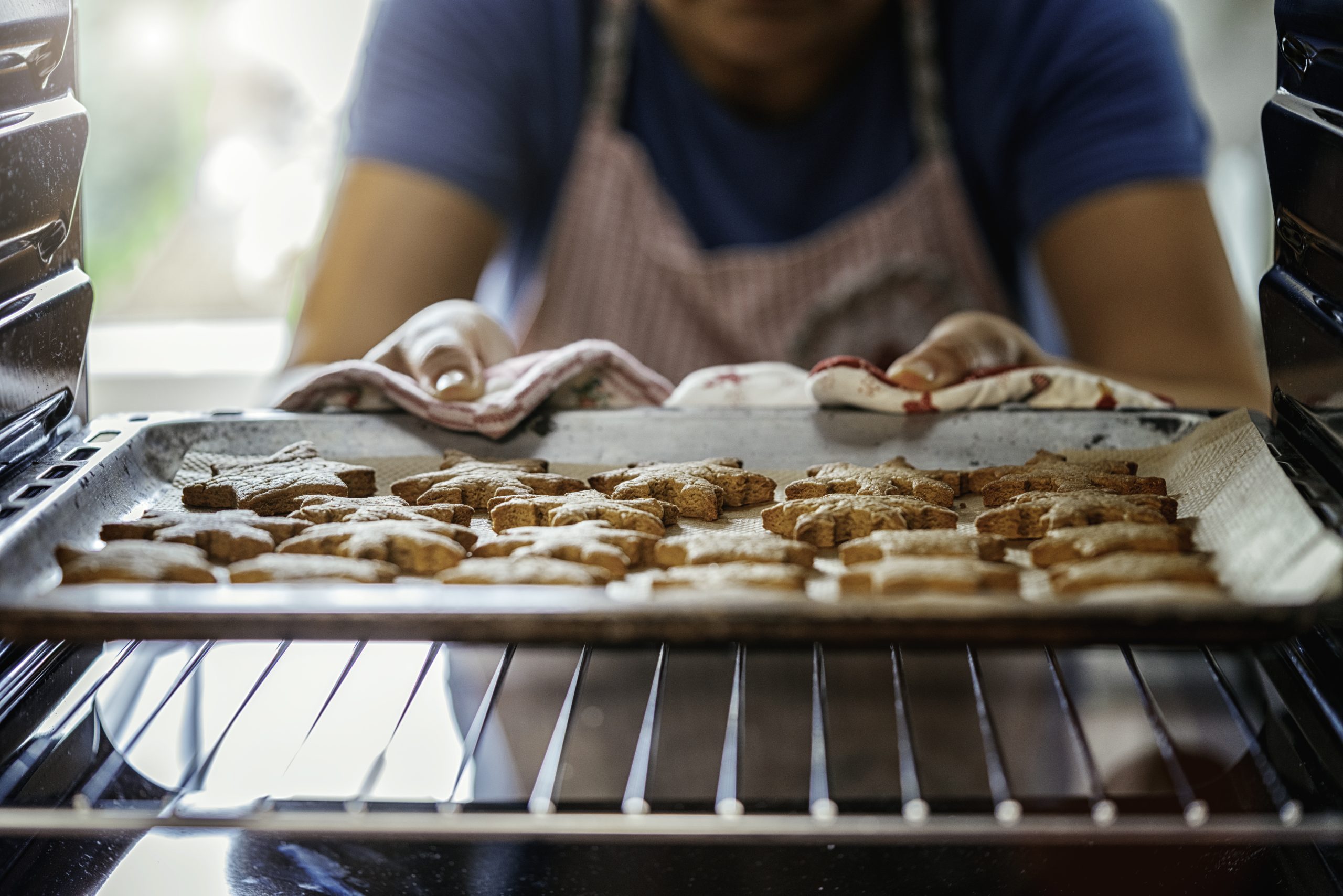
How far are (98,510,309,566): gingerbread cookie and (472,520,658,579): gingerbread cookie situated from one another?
206mm

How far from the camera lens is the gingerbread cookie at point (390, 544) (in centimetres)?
103

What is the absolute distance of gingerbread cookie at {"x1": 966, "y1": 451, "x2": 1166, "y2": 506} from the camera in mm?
1180

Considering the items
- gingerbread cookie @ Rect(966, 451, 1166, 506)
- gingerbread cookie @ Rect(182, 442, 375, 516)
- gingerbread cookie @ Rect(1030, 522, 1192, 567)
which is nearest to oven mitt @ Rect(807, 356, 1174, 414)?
gingerbread cookie @ Rect(966, 451, 1166, 506)

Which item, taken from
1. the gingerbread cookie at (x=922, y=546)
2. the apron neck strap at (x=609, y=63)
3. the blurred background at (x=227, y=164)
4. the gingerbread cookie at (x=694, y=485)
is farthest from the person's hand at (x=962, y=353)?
the blurred background at (x=227, y=164)

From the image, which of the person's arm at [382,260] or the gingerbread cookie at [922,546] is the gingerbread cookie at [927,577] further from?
the person's arm at [382,260]

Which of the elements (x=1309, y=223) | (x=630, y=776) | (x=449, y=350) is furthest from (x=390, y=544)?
(x=1309, y=223)

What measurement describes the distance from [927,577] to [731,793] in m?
0.30

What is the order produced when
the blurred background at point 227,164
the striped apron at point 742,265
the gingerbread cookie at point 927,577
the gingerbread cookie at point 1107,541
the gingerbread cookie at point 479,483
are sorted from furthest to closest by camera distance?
1. the blurred background at point 227,164
2. the striped apron at point 742,265
3. the gingerbread cookie at point 479,483
4. the gingerbread cookie at point 1107,541
5. the gingerbread cookie at point 927,577

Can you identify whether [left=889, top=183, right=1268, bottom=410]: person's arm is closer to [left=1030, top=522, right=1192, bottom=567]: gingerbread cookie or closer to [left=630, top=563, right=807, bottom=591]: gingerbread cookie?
[left=1030, top=522, right=1192, bottom=567]: gingerbread cookie

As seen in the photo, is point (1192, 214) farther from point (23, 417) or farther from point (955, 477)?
point (23, 417)

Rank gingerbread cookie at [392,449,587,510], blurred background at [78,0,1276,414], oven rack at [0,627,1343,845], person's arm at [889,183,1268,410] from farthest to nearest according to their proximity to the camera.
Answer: blurred background at [78,0,1276,414] → person's arm at [889,183,1268,410] → gingerbread cookie at [392,449,587,510] → oven rack at [0,627,1343,845]

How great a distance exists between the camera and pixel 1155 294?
1.91 metres

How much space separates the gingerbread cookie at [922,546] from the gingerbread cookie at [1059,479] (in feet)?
0.52

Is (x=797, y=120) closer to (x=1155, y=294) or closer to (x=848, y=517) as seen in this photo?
(x=1155, y=294)
